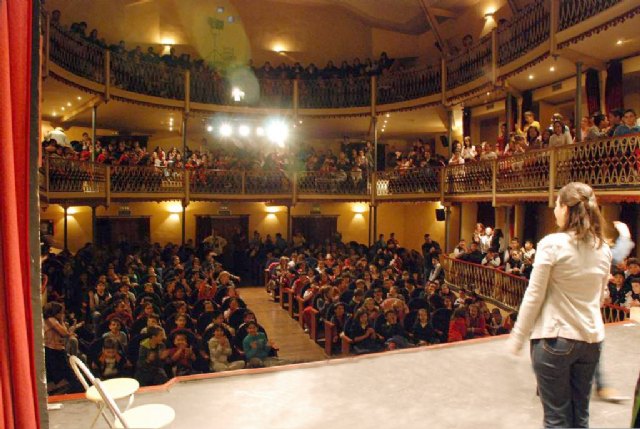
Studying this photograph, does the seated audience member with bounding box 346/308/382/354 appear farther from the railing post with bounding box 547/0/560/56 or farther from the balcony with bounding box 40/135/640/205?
the railing post with bounding box 547/0/560/56

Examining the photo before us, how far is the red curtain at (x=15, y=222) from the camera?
75.9 inches

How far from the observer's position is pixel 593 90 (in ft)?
39.7

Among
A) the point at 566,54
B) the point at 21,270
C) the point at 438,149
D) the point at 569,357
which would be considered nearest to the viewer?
Answer: the point at 21,270

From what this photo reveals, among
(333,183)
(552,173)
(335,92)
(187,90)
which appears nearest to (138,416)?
(552,173)

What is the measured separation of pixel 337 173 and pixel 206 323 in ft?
34.0

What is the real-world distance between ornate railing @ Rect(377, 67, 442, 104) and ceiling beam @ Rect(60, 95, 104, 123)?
9504mm

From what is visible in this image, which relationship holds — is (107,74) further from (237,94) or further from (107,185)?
(237,94)

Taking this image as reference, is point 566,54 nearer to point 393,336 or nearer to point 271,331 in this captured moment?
point 393,336

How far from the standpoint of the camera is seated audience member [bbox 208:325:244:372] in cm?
702

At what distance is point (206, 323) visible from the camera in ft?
27.7

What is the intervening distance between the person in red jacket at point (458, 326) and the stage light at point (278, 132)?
1269 centimetres

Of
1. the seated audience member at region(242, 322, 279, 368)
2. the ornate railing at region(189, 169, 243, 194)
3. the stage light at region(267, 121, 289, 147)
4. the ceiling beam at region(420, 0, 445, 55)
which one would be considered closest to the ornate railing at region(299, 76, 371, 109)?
the stage light at region(267, 121, 289, 147)

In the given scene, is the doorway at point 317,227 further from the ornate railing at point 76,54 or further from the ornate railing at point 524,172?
the ornate railing at point 76,54

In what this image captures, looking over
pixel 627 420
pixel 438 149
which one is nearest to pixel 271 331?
pixel 627 420
